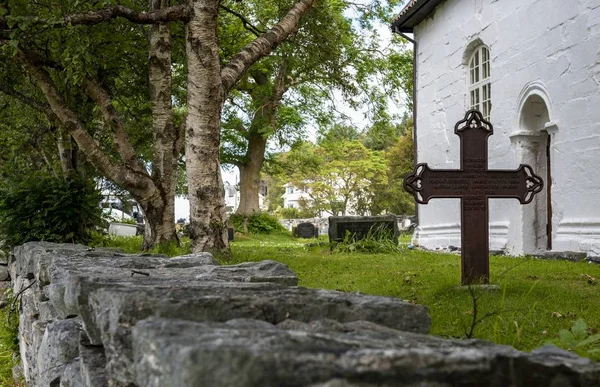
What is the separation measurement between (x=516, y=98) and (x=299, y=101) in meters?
15.8

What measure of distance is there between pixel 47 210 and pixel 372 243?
23.0ft

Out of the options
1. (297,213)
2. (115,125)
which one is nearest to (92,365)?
(115,125)

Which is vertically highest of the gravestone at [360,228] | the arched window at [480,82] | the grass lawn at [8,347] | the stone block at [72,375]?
the arched window at [480,82]

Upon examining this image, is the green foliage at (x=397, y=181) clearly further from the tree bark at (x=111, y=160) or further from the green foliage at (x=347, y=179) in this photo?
the tree bark at (x=111, y=160)

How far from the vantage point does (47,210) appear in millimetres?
8820

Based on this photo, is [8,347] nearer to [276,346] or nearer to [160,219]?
[160,219]

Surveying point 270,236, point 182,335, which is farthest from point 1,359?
point 270,236

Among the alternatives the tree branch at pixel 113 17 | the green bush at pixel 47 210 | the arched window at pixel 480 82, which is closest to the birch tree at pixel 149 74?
the tree branch at pixel 113 17

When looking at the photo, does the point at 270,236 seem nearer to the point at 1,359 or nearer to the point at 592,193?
the point at 592,193

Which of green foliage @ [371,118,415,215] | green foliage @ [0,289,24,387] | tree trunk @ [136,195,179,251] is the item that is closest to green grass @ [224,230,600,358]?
tree trunk @ [136,195,179,251]

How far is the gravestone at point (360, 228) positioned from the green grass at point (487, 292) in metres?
3.47

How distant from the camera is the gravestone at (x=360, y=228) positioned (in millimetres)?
14531

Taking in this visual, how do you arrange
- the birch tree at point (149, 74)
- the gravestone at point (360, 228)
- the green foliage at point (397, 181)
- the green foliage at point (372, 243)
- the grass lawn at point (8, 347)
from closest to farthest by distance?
the grass lawn at point (8, 347), the birch tree at point (149, 74), the green foliage at point (372, 243), the gravestone at point (360, 228), the green foliage at point (397, 181)

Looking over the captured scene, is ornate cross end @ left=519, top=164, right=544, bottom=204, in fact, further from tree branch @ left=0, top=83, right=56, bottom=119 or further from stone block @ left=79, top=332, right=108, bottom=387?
tree branch @ left=0, top=83, right=56, bottom=119
